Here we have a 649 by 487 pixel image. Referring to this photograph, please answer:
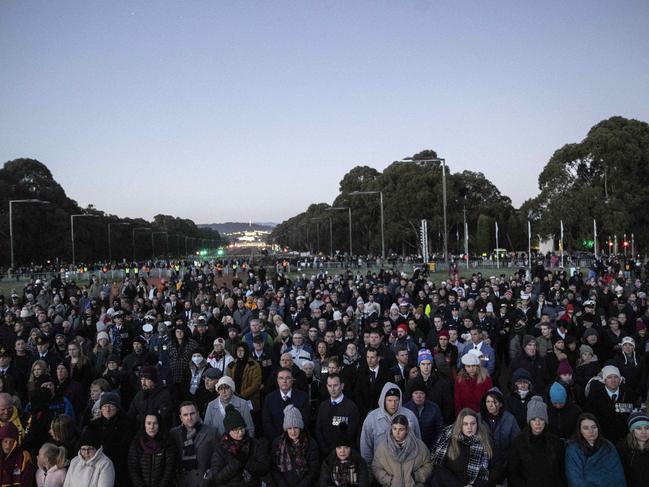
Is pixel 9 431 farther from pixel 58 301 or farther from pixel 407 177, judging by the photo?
pixel 407 177

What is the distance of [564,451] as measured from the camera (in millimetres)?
5418

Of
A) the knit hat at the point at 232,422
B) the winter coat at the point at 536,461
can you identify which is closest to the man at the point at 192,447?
the knit hat at the point at 232,422

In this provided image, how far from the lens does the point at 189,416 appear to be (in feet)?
19.2

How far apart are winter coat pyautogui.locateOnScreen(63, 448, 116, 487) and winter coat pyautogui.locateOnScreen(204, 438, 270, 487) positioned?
2.89 feet

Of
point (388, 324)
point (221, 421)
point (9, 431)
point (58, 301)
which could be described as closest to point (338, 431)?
point (221, 421)

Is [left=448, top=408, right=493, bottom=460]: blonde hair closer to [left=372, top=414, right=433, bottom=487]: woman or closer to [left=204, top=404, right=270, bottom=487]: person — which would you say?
[left=372, top=414, right=433, bottom=487]: woman

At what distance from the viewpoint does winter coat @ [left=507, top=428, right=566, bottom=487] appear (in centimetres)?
529

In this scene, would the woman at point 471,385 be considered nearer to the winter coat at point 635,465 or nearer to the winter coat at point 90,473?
the winter coat at point 635,465

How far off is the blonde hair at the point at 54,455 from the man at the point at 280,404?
1946mm

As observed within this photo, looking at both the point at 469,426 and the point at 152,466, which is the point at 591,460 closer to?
the point at 469,426

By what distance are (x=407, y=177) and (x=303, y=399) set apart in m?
60.2

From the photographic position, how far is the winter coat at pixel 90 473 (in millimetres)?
5400

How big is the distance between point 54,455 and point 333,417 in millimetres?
2541

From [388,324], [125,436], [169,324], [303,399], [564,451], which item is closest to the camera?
[564,451]
